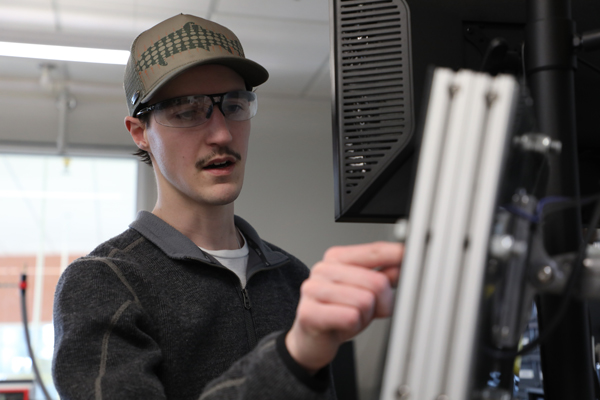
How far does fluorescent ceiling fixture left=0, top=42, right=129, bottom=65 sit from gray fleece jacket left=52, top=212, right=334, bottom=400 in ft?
8.28

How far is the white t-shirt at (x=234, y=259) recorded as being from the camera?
1133 millimetres

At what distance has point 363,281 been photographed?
1.58 ft

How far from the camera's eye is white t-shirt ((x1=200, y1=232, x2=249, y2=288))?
1.13m

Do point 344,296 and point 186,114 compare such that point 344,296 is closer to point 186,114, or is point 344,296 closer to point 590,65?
point 590,65

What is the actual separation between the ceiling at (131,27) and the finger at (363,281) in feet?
9.11

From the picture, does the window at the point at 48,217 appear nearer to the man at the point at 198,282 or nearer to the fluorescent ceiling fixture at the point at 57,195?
the fluorescent ceiling fixture at the point at 57,195

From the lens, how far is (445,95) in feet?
1.22

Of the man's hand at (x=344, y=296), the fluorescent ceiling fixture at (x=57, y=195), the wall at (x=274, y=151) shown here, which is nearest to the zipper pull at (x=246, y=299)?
the man's hand at (x=344, y=296)

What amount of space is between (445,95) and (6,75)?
4092 mm

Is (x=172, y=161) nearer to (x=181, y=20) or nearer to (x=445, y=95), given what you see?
(x=181, y=20)

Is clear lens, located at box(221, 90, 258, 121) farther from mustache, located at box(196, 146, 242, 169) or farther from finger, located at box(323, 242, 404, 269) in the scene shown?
finger, located at box(323, 242, 404, 269)

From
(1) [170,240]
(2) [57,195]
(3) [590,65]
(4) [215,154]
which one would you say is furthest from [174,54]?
(2) [57,195]

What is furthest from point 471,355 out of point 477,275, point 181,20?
point 181,20

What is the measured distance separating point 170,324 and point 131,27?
9.19ft
